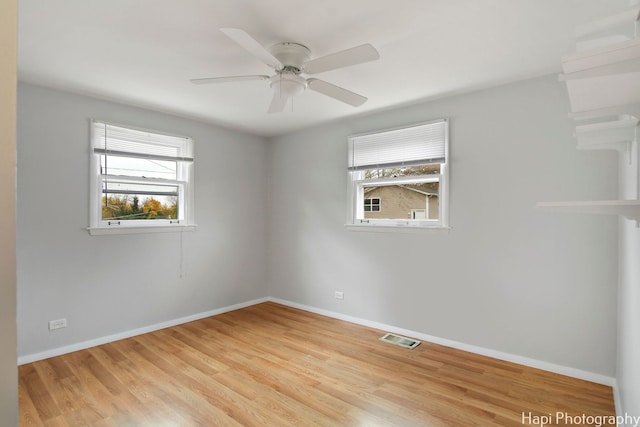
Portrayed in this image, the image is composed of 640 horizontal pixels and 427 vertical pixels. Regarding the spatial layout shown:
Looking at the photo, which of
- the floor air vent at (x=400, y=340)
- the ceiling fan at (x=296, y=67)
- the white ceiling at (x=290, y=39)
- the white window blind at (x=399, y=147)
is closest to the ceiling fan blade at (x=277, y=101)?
the ceiling fan at (x=296, y=67)

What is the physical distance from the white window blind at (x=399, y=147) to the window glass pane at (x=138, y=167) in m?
2.15

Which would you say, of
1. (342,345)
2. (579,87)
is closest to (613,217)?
Result: (579,87)

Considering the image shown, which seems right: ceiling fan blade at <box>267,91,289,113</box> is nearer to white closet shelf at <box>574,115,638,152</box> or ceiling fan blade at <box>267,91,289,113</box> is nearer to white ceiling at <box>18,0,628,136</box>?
white ceiling at <box>18,0,628,136</box>

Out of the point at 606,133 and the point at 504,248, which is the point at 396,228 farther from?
the point at 606,133

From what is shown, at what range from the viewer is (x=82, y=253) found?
3.35m

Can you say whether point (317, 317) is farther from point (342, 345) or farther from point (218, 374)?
point (218, 374)

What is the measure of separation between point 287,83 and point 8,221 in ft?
7.26

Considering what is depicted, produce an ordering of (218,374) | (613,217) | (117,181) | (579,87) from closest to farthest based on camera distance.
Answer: (579,87) < (613,217) < (218,374) < (117,181)

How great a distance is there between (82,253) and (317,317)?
265 cm

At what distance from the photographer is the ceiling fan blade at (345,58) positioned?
1.91 meters

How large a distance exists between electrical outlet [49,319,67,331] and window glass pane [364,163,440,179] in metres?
3.42

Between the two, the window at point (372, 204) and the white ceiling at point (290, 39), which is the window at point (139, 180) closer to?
the white ceiling at point (290, 39)

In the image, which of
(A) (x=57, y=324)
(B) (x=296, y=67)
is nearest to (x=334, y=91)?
(B) (x=296, y=67)

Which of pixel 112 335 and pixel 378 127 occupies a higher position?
pixel 378 127
